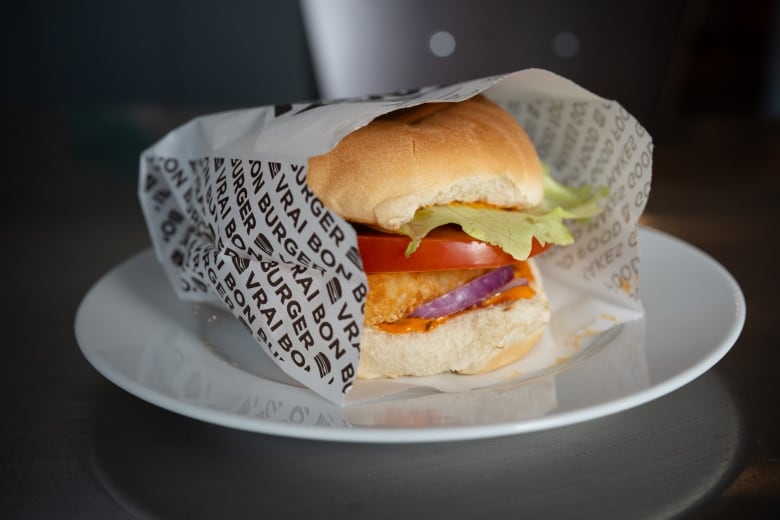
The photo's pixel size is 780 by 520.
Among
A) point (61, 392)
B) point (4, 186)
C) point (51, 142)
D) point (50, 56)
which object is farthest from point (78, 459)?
point (50, 56)

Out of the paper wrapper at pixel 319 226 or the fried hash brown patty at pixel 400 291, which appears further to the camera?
the fried hash brown patty at pixel 400 291

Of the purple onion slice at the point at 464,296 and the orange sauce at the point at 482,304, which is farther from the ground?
the purple onion slice at the point at 464,296

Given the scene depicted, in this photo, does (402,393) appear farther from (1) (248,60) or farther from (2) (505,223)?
(1) (248,60)

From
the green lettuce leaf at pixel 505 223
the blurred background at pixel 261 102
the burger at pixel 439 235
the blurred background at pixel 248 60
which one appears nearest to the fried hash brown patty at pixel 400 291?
the burger at pixel 439 235

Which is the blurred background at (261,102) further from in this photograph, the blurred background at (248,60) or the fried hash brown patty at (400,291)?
the fried hash brown patty at (400,291)

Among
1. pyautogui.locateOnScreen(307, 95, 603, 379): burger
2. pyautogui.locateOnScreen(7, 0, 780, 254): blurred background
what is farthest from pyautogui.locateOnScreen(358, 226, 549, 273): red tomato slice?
pyautogui.locateOnScreen(7, 0, 780, 254): blurred background

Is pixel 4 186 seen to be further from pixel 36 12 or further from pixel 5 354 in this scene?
pixel 36 12
